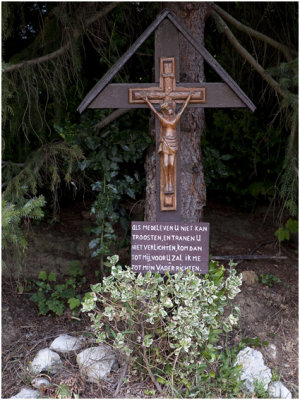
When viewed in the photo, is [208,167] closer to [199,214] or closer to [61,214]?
[199,214]

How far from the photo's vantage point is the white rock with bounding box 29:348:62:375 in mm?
3031

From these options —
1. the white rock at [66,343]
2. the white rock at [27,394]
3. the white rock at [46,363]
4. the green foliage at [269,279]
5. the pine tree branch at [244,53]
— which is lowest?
the white rock at [27,394]

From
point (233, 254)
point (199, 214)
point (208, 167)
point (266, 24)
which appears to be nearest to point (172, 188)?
point (199, 214)

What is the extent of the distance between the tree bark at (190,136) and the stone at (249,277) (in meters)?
0.90

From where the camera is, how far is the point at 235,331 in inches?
132

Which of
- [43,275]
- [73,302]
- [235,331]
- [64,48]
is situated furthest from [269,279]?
[64,48]

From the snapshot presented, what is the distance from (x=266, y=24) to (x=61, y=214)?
9.93 feet

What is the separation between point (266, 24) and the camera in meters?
4.07

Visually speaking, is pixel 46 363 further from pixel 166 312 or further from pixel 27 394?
pixel 166 312

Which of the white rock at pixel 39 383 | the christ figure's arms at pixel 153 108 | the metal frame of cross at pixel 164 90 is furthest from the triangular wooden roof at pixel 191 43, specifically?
the white rock at pixel 39 383

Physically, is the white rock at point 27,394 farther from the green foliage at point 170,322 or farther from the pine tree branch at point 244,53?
the pine tree branch at point 244,53

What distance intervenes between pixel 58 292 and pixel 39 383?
1.07 m

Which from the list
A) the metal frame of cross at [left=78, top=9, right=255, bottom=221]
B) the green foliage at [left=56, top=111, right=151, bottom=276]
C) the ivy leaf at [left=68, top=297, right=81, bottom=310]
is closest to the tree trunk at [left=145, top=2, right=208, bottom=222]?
the green foliage at [left=56, top=111, right=151, bottom=276]

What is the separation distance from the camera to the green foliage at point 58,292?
372 cm
